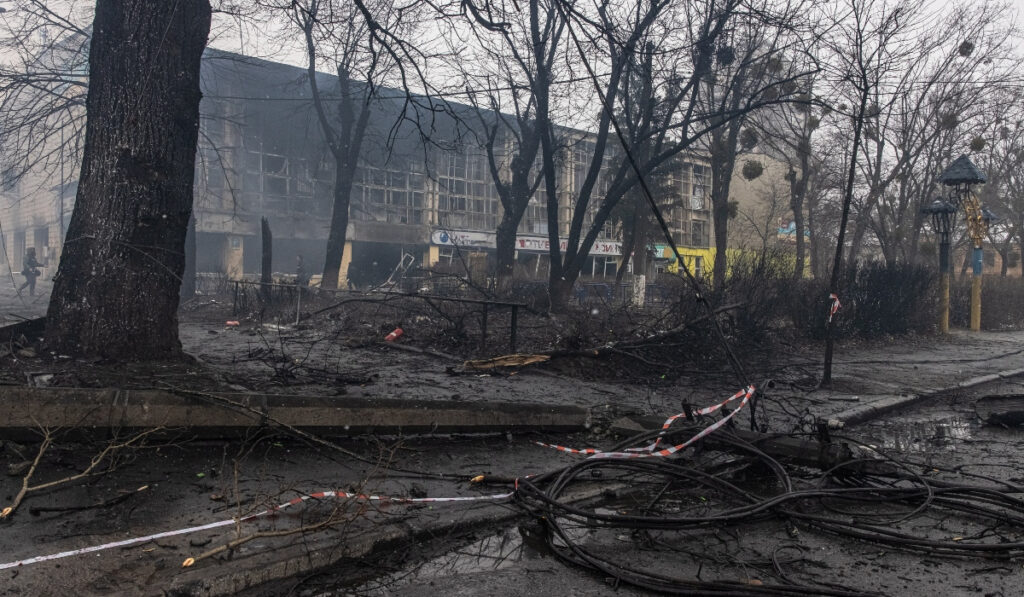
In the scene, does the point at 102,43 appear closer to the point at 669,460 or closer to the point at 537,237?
the point at 669,460

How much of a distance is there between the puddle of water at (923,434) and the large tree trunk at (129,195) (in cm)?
716

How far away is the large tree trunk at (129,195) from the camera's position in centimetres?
657

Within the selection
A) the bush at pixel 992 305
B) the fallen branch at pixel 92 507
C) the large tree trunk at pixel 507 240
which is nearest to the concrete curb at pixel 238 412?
the fallen branch at pixel 92 507

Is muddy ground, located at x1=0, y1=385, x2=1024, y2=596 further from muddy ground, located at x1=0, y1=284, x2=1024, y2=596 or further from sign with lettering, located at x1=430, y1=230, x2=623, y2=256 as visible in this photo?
sign with lettering, located at x1=430, y1=230, x2=623, y2=256

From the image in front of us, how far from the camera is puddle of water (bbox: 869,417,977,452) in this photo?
661 centimetres

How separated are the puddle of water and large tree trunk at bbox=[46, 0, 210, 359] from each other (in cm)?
716

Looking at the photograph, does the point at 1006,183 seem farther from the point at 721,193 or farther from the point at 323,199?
the point at 323,199

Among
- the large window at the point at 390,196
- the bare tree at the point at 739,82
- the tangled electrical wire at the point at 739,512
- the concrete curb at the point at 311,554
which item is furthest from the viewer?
the large window at the point at 390,196

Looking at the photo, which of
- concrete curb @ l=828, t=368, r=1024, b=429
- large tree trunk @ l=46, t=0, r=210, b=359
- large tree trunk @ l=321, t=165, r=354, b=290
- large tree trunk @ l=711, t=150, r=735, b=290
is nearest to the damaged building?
large tree trunk @ l=711, t=150, r=735, b=290

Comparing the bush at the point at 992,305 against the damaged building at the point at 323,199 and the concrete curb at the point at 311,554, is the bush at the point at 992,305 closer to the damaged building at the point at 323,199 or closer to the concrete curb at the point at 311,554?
the damaged building at the point at 323,199

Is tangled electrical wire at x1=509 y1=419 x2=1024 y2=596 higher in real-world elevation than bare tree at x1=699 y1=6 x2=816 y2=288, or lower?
lower

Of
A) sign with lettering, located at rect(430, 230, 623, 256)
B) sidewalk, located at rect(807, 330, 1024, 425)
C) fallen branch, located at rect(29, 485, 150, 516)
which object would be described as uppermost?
sign with lettering, located at rect(430, 230, 623, 256)

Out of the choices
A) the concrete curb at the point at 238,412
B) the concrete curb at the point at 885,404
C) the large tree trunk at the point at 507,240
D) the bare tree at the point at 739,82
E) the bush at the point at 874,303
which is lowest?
the concrete curb at the point at 885,404

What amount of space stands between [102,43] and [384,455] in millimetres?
5075
